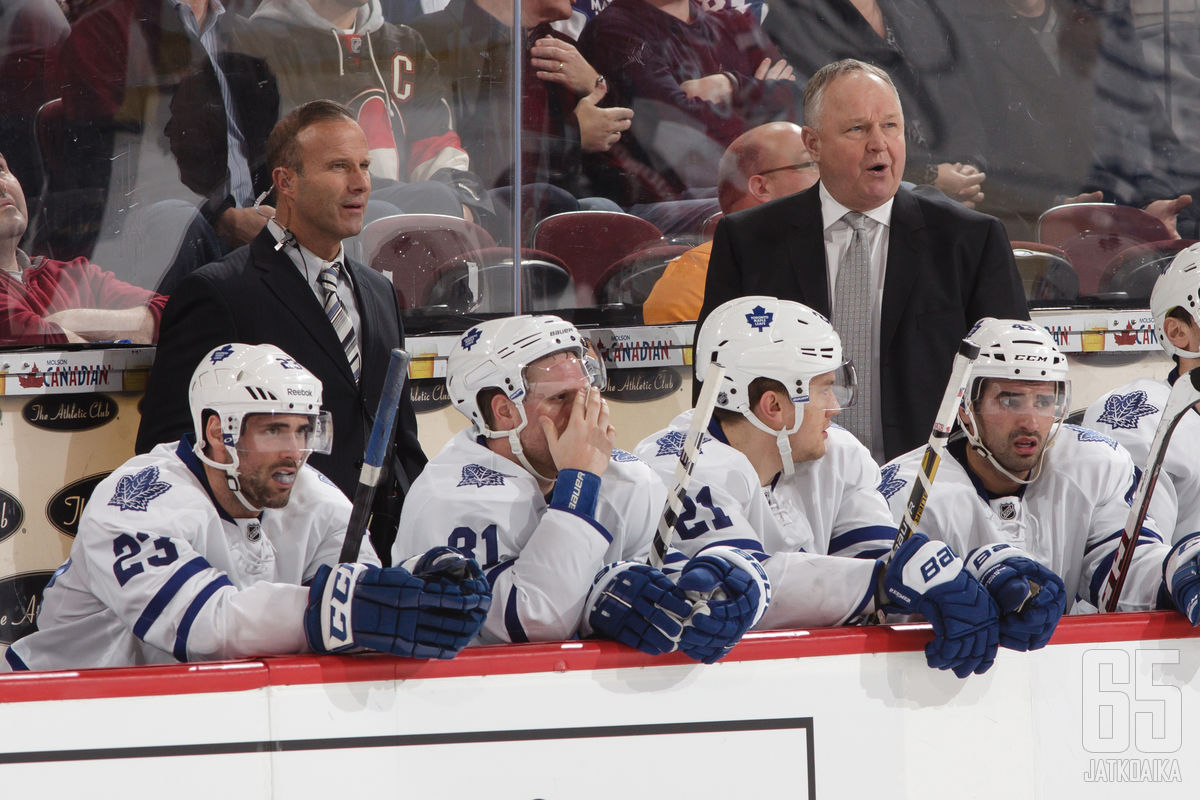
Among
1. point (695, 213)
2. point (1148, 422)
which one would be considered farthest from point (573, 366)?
point (695, 213)

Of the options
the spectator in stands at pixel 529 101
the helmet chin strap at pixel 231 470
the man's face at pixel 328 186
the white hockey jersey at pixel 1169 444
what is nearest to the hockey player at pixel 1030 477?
the white hockey jersey at pixel 1169 444

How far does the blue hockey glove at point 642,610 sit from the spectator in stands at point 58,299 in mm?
1989

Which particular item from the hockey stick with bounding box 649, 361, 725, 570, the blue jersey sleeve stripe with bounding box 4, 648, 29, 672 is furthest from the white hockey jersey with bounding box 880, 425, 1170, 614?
the blue jersey sleeve stripe with bounding box 4, 648, 29, 672

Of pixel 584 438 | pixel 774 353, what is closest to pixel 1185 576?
pixel 774 353

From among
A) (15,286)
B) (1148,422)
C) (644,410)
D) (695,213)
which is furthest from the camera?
(695,213)

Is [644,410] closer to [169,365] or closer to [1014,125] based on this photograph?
[169,365]

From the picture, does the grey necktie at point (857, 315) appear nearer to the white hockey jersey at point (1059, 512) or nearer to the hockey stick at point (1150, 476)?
the white hockey jersey at point (1059, 512)

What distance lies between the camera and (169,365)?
321 cm

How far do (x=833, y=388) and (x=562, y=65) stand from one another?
2188 millimetres

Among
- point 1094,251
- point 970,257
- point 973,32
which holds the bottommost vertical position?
point 970,257

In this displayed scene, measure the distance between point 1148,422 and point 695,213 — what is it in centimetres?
189

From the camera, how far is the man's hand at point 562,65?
4543mm

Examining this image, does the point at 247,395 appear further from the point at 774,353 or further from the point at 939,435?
the point at 939,435

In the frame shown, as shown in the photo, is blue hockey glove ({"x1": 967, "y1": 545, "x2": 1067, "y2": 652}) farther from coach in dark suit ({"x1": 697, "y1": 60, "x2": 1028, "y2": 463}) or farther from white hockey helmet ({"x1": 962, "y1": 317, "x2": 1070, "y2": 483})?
coach in dark suit ({"x1": 697, "y1": 60, "x2": 1028, "y2": 463})
